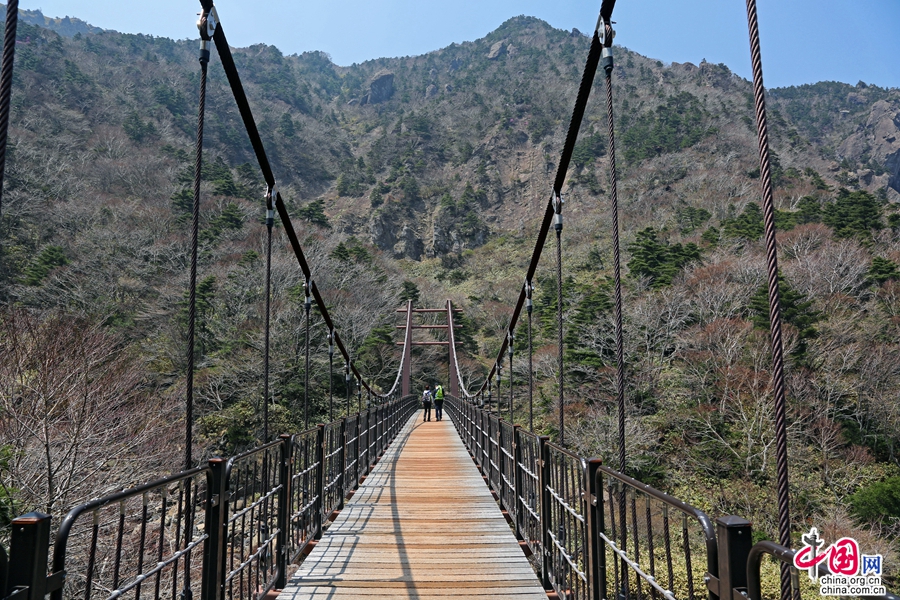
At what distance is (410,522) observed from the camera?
4867mm

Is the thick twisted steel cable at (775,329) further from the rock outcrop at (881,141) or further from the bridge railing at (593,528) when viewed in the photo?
the rock outcrop at (881,141)

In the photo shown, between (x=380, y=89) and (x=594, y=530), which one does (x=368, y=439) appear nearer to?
(x=594, y=530)

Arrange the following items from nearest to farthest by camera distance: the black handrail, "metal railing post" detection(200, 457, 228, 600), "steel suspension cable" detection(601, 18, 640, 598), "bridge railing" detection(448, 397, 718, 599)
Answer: the black handrail
"bridge railing" detection(448, 397, 718, 599)
"steel suspension cable" detection(601, 18, 640, 598)
"metal railing post" detection(200, 457, 228, 600)

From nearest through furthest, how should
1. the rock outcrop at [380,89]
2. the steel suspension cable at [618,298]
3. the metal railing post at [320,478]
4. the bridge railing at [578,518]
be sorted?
the bridge railing at [578,518]
the steel suspension cable at [618,298]
the metal railing post at [320,478]
the rock outcrop at [380,89]

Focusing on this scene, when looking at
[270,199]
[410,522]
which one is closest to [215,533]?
[410,522]

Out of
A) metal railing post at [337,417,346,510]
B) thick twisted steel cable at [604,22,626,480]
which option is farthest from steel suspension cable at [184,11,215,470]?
metal railing post at [337,417,346,510]

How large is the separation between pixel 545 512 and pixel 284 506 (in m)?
1.74

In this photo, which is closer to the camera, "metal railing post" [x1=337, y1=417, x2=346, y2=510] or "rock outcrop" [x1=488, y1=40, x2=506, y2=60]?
"metal railing post" [x1=337, y1=417, x2=346, y2=510]

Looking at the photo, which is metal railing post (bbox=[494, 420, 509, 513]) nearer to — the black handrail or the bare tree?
the black handrail

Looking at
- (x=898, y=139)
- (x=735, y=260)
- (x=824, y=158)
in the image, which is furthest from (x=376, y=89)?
(x=735, y=260)

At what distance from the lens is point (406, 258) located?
51.8m

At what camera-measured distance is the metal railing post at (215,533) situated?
92.4 inches

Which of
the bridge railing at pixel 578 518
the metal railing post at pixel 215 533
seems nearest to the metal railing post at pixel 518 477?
the bridge railing at pixel 578 518

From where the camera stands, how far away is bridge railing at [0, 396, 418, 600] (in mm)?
1300
